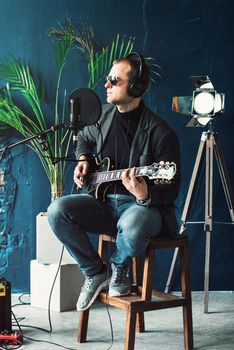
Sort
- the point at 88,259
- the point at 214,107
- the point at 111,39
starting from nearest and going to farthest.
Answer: the point at 88,259
the point at 214,107
the point at 111,39

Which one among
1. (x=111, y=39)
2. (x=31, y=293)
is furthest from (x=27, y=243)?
(x=111, y=39)

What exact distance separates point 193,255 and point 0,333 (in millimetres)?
1541

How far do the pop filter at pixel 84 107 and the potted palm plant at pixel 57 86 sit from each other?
1052 millimetres

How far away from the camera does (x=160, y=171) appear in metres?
2.79

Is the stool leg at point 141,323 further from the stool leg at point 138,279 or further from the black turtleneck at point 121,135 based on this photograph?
the black turtleneck at point 121,135

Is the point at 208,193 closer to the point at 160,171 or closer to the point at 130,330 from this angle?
the point at 160,171

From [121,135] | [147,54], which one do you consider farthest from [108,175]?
[147,54]

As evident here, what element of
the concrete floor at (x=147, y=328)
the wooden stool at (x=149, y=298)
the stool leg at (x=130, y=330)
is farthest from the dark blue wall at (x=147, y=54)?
the stool leg at (x=130, y=330)

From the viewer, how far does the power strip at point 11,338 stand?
3.08 m

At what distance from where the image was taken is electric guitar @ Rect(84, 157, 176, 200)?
110 inches

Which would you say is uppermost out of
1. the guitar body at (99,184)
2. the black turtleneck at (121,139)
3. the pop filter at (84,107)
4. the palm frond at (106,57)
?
the palm frond at (106,57)

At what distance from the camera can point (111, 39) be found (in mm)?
4105

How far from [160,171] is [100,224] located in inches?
19.1

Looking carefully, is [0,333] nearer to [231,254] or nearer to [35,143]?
[35,143]
